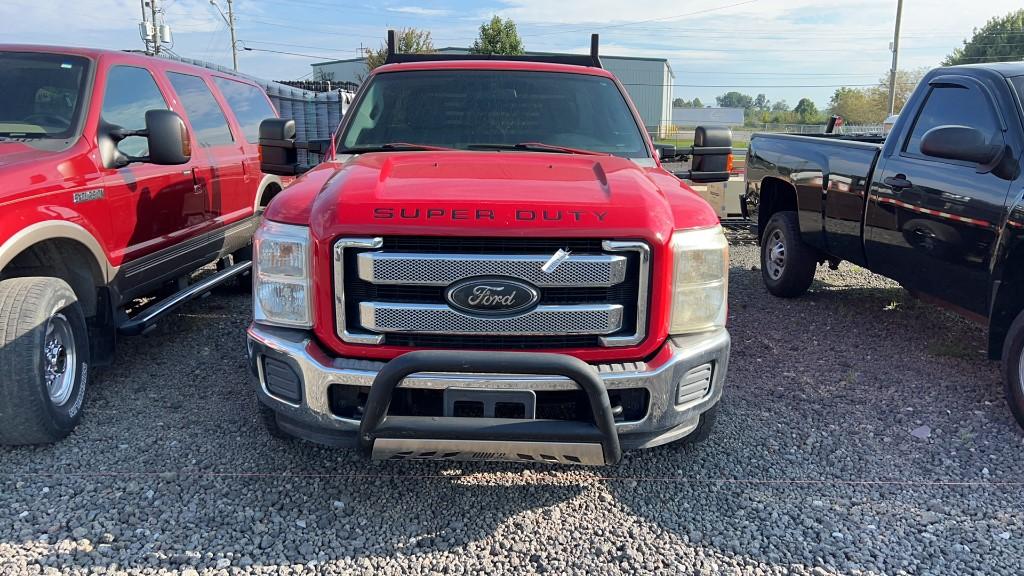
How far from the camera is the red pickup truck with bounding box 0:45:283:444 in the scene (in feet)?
11.2

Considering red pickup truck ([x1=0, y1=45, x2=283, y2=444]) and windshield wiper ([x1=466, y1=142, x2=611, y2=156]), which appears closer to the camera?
red pickup truck ([x1=0, y1=45, x2=283, y2=444])

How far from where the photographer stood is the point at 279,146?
4332mm

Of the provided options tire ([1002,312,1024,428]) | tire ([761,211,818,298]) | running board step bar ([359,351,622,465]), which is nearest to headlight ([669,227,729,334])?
running board step bar ([359,351,622,465])

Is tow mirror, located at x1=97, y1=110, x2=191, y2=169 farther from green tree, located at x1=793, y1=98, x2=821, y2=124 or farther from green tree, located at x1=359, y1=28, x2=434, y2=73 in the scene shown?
green tree, located at x1=793, y1=98, x2=821, y2=124

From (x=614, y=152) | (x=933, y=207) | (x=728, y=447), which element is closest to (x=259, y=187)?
(x=614, y=152)

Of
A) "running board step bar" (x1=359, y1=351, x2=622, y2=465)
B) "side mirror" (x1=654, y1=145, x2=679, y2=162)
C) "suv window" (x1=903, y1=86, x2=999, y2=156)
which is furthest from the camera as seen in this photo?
"side mirror" (x1=654, y1=145, x2=679, y2=162)

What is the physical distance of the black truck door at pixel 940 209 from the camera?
419 centimetres

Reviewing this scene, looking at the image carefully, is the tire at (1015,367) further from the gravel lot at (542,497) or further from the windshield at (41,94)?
the windshield at (41,94)

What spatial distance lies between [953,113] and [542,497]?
144 inches

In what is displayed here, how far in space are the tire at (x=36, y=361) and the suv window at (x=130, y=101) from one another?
3.78ft

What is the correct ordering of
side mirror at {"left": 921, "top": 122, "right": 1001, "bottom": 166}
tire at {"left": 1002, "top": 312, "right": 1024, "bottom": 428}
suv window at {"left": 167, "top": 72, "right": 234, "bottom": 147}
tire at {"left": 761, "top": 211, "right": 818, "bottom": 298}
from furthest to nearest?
tire at {"left": 761, "top": 211, "right": 818, "bottom": 298} < suv window at {"left": 167, "top": 72, "right": 234, "bottom": 147} < side mirror at {"left": 921, "top": 122, "right": 1001, "bottom": 166} < tire at {"left": 1002, "top": 312, "right": 1024, "bottom": 428}

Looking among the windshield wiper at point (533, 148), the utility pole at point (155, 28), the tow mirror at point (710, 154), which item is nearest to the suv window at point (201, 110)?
the windshield wiper at point (533, 148)

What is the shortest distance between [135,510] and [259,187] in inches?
151

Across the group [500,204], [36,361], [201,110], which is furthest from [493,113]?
[201,110]
